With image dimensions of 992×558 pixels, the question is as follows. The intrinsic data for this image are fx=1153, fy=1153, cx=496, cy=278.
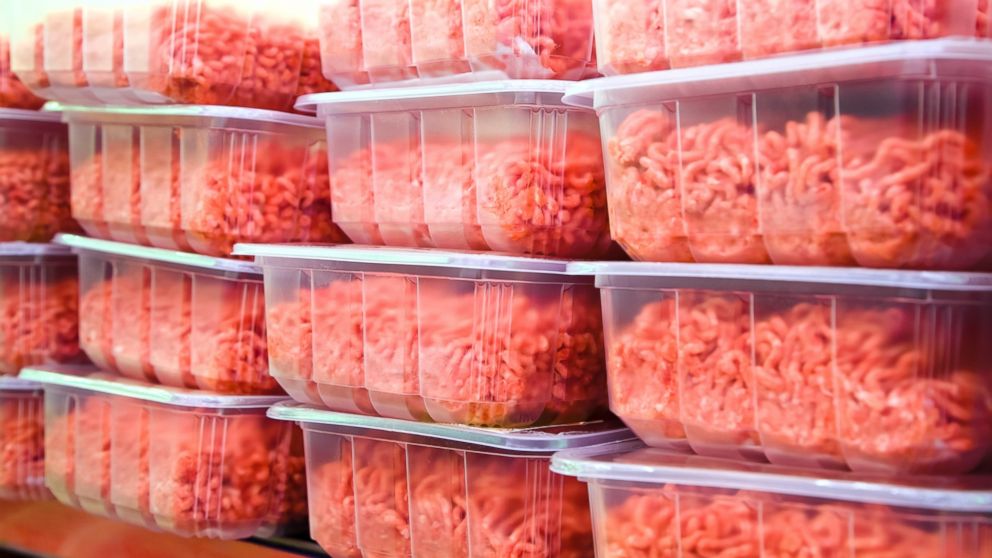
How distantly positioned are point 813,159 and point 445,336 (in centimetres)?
48

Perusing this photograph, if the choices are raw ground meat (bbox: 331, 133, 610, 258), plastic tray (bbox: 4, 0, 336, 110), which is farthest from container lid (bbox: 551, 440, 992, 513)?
plastic tray (bbox: 4, 0, 336, 110)

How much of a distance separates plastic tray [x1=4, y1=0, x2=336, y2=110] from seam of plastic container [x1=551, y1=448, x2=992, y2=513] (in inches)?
28.5

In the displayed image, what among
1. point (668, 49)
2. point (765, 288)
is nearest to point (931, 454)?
point (765, 288)

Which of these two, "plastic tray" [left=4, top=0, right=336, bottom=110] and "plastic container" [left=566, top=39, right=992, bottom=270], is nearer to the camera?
"plastic container" [left=566, top=39, right=992, bottom=270]

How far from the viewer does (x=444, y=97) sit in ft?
4.52

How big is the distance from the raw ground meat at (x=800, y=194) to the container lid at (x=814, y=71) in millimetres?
32

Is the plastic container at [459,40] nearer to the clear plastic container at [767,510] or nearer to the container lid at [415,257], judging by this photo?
the container lid at [415,257]

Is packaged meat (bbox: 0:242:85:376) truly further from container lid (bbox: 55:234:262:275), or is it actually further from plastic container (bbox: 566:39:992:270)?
plastic container (bbox: 566:39:992:270)

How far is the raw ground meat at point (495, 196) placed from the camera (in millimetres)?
1326

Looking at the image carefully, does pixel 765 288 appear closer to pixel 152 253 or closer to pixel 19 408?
pixel 152 253

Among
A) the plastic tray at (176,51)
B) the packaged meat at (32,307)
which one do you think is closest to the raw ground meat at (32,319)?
the packaged meat at (32,307)

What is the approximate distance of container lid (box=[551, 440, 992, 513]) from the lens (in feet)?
3.31

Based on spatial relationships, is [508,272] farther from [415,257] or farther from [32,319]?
[32,319]

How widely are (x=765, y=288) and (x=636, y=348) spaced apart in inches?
6.4
